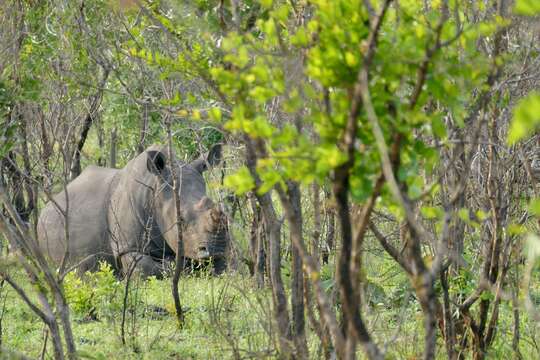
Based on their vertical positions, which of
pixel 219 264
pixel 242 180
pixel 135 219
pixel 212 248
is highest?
pixel 135 219

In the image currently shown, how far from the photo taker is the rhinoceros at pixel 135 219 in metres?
10.9

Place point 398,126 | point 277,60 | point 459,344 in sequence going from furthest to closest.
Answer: point 459,344
point 277,60
point 398,126

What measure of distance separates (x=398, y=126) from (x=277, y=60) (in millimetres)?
601

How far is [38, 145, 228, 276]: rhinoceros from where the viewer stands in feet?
35.6

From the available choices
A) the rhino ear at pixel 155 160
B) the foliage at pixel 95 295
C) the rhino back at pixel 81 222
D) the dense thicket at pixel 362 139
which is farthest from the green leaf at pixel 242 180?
the rhino back at pixel 81 222

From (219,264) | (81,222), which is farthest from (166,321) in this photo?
(81,222)

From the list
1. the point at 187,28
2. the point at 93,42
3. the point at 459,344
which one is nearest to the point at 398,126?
the point at 187,28

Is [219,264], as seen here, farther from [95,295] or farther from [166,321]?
[95,295]

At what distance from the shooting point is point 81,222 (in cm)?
1128

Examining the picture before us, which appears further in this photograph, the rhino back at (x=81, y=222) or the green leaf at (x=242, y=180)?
the rhino back at (x=81, y=222)

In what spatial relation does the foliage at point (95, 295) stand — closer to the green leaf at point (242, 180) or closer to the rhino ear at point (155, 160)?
the rhino ear at point (155, 160)

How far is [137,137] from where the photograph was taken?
1323cm

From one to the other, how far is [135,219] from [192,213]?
22.1 inches

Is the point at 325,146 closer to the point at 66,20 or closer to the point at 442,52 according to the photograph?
the point at 442,52
